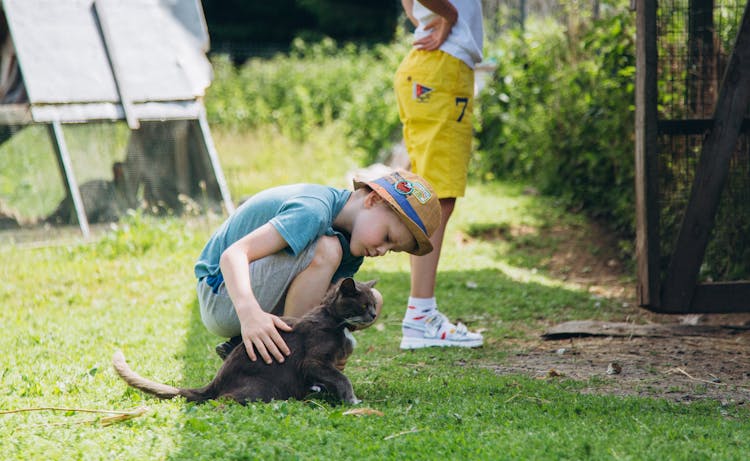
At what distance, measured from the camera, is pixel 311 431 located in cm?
282

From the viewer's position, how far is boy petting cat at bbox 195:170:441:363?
134 inches

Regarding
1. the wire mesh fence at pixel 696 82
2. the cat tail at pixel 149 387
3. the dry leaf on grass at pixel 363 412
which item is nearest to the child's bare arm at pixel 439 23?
the wire mesh fence at pixel 696 82

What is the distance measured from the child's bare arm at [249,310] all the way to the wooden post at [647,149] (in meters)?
2.34

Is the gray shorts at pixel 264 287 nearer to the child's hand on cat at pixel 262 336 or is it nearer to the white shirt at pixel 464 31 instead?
the child's hand on cat at pixel 262 336

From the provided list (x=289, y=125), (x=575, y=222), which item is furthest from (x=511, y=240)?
(x=289, y=125)

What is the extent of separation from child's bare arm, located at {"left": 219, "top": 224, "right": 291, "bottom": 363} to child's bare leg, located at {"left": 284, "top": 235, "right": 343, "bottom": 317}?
327 mm

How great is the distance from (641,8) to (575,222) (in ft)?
13.5

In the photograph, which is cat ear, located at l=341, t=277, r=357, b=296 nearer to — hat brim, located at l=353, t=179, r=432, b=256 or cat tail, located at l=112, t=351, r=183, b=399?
hat brim, located at l=353, t=179, r=432, b=256

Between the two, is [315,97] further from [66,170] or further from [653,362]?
[653,362]

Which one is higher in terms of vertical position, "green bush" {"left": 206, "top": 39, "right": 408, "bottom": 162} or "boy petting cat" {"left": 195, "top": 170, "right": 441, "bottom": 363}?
"boy petting cat" {"left": 195, "top": 170, "right": 441, "bottom": 363}

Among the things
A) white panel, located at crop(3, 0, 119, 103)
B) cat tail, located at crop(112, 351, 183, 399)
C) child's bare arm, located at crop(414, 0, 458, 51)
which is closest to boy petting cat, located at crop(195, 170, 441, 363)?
cat tail, located at crop(112, 351, 183, 399)

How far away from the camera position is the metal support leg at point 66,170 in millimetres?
7211

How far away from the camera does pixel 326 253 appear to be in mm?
3531

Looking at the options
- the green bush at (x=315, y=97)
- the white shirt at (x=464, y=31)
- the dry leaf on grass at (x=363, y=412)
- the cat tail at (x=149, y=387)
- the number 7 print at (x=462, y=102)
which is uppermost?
the white shirt at (x=464, y=31)
